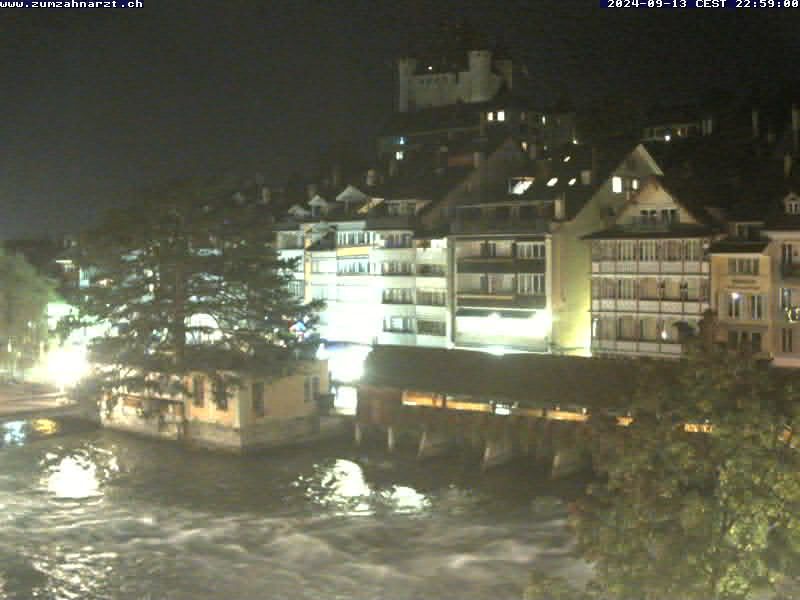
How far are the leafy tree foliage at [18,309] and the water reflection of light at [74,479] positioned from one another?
85.8 ft

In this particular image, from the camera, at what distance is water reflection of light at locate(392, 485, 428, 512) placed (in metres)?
41.5

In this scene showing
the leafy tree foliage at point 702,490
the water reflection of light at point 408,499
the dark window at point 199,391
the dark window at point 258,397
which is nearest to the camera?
the leafy tree foliage at point 702,490

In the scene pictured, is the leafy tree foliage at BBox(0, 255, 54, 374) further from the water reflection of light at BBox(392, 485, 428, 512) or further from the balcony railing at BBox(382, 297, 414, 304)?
the water reflection of light at BBox(392, 485, 428, 512)

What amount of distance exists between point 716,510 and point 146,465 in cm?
3797

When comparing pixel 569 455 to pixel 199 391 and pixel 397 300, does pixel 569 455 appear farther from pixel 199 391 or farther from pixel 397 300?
pixel 397 300

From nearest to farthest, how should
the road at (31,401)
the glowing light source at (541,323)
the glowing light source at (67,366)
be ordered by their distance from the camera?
1. the glowing light source at (541,323)
2. the road at (31,401)
3. the glowing light source at (67,366)

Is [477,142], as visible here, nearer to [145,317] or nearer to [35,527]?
[145,317]

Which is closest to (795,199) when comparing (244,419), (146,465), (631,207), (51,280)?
(631,207)

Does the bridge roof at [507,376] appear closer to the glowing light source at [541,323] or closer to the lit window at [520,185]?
the glowing light source at [541,323]

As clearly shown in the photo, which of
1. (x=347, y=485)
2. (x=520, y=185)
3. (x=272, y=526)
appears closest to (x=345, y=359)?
(x=520, y=185)

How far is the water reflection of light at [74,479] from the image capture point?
4491 centimetres

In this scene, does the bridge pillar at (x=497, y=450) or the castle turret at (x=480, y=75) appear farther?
the castle turret at (x=480, y=75)

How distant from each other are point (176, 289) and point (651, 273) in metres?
23.8

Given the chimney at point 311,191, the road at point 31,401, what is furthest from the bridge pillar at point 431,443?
the chimney at point 311,191
